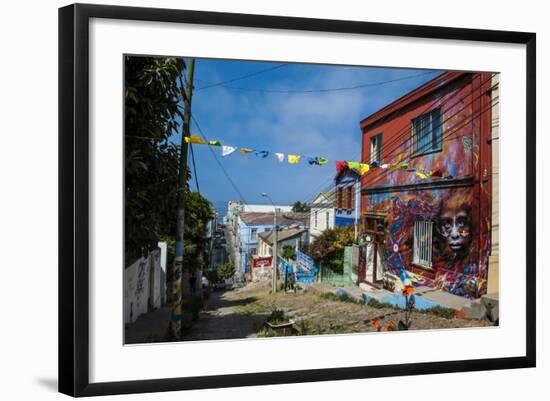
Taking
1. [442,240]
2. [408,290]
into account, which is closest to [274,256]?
[408,290]

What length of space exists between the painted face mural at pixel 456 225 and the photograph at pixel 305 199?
11 mm

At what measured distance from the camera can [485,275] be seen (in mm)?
4078

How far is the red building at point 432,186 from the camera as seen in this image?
13.5 ft

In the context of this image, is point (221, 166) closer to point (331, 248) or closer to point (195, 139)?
point (195, 139)

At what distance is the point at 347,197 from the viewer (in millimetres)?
4227

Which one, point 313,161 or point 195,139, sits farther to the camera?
point 313,161

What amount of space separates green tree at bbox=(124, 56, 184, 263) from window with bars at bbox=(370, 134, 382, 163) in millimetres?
1550

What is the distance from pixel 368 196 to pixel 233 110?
133cm

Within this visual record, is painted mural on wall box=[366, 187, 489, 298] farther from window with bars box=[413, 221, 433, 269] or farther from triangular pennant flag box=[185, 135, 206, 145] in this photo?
triangular pennant flag box=[185, 135, 206, 145]

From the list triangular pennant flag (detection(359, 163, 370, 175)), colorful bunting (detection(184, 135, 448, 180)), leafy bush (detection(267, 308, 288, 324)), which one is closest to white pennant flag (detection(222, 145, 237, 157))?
colorful bunting (detection(184, 135, 448, 180))

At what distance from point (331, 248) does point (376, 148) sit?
0.88 metres

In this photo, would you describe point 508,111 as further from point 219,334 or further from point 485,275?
point 219,334

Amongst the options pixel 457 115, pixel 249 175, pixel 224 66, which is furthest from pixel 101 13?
pixel 457 115

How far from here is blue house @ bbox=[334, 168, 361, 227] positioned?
13.7 ft
